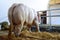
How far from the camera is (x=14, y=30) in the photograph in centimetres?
327

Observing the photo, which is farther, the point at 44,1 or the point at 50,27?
the point at 44,1

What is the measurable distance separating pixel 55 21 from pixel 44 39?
484cm

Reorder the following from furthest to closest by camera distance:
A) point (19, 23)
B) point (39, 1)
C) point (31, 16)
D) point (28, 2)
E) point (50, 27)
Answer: point (39, 1) < point (28, 2) < point (50, 27) < point (31, 16) < point (19, 23)

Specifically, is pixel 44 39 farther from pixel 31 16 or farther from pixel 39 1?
pixel 39 1

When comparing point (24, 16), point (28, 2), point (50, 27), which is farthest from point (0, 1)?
point (24, 16)

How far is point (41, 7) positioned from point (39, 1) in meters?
0.32

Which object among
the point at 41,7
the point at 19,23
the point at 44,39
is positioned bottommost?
the point at 44,39

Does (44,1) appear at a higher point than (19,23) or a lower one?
higher

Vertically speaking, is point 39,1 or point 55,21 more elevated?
point 39,1

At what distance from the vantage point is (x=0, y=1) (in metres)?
5.39

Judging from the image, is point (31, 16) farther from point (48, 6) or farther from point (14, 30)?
point (48, 6)

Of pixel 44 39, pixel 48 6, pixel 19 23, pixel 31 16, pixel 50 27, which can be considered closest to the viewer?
pixel 44 39

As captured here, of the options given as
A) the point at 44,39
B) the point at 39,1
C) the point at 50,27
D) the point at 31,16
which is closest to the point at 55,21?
the point at 39,1

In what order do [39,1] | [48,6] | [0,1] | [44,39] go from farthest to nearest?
[48,6] → [39,1] → [0,1] → [44,39]
